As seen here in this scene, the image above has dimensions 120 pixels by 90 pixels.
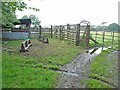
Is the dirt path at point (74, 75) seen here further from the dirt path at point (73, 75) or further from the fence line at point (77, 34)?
the fence line at point (77, 34)

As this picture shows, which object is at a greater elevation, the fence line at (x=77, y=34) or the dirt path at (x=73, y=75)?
the fence line at (x=77, y=34)

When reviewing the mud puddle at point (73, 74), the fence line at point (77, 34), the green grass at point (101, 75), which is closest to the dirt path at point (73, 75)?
the mud puddle at point (73, 74)

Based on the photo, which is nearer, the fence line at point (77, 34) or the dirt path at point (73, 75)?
the dirt path at point (73, 75)

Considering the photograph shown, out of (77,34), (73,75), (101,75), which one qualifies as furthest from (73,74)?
(77,34)

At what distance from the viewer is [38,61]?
28.0 feet

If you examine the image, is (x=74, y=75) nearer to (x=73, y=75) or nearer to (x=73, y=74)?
(x=73, y=75)

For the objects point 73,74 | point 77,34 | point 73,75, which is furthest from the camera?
point 77,34

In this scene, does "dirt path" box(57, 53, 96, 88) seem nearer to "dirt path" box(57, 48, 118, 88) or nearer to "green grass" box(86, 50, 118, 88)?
"dirt path" box(57, 48, 118, 88)

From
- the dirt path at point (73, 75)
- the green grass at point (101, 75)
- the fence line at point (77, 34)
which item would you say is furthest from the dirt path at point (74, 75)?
the fence line at point (77, 34)

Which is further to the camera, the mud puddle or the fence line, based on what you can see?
the fence line

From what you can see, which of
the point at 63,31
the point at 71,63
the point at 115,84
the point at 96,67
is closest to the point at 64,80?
the point at 115,84

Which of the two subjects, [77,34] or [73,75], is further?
[77,34]

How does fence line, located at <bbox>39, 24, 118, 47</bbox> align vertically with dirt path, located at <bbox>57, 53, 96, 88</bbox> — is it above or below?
above

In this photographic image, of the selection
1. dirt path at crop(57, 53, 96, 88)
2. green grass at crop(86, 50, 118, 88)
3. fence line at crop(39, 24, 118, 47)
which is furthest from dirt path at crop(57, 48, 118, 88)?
fence line at crop(39, 24, 118, 47)
